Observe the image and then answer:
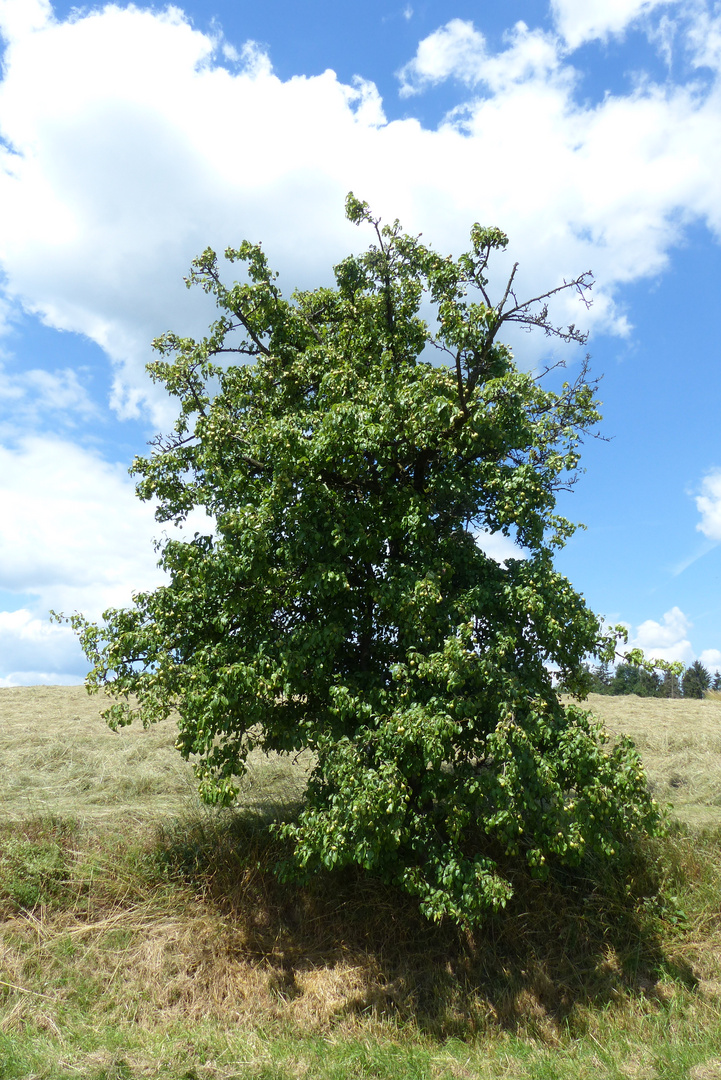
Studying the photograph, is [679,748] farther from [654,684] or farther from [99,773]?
[654,684]

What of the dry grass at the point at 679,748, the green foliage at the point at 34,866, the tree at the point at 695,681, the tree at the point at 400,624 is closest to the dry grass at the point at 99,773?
the green foliage at the point at 34,866

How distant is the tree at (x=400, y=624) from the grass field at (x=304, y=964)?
4.66ft

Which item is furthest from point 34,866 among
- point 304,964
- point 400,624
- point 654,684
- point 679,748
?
point 654,684

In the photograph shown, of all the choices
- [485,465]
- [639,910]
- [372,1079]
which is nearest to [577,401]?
[485,465]

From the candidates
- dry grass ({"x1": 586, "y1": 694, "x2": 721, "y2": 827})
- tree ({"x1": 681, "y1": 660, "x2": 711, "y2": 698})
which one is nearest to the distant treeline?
tree ({"x1": 681, "y1": 660, "x2": 711, "y2": 698})

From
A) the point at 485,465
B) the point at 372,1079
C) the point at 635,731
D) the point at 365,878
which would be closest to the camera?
the point at 372,1079

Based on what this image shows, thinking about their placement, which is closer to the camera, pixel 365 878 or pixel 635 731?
pixel 365 878

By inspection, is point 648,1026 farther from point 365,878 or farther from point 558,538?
point 558,538

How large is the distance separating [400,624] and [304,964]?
5975mm

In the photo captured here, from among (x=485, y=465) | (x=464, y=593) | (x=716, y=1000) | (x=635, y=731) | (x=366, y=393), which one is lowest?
(x=716, y=1000)

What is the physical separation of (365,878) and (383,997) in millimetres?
1908

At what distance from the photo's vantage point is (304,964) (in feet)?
36.2

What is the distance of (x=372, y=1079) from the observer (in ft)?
29.0

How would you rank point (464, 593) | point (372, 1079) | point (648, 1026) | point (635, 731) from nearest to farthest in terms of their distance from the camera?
point (372, 1079) < point (648, 1026) < point (464, 593) < point (635, 731)
